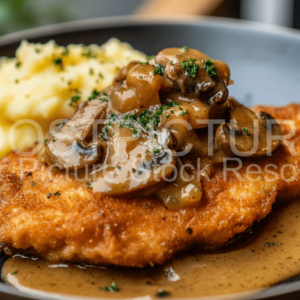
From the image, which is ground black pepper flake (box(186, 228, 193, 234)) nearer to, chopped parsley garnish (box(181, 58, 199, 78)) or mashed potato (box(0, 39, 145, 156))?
chopped parsley garnish (box(181, 58, 199, 78))

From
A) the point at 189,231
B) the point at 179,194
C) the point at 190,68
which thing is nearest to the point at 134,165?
the point at 179,194

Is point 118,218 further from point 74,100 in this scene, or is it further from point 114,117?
point 74,100

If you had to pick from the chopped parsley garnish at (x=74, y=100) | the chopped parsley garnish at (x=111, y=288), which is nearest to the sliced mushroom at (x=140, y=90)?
the chopped parsley garnish at (x=74, y=100)

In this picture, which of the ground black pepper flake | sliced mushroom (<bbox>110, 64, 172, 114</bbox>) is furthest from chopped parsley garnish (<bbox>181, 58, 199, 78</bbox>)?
the ground black pepper flake

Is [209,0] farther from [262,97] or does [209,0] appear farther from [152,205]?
[152,205]

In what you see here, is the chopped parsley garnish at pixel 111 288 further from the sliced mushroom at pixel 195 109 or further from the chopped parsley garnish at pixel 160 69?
the chopped parsley garnish at pixel 160 69

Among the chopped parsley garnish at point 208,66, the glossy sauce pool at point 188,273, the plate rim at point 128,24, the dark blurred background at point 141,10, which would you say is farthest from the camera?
the dark blurred background at point 141,10
